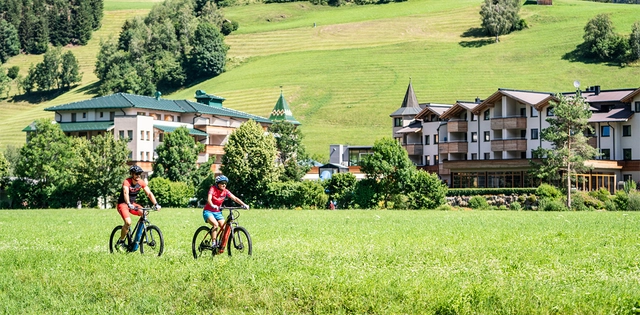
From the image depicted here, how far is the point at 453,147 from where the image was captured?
107125 mm

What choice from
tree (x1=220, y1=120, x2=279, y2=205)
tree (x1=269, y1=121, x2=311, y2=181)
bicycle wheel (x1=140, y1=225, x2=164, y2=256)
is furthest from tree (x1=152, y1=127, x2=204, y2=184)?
bicycle wheel (x1=140, y1=225, x2=164, y2=256)

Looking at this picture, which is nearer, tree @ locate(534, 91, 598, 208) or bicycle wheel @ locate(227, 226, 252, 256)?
bicycle wheel @ locate(227, 226, 252, 256)

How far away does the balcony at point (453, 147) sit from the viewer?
106 meters

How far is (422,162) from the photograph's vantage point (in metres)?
119

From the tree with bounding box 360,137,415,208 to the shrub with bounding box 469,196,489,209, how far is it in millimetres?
6186

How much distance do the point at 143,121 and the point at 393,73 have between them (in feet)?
243

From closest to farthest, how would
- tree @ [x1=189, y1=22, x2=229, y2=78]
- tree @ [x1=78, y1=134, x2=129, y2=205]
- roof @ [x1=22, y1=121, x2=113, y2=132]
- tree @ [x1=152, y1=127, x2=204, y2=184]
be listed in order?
tree @ [x1=78, y1=134, x2=129, y2=205] < tree @ [x1=152, y1=127, x2=204, y2=184] < roof @ [x1=22, y1=121, x2=113, y2=132] < tree @ [x1=189, y1=22, x2=229, y2=78]

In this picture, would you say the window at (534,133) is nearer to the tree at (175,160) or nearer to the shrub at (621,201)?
the shrub at (621,201)

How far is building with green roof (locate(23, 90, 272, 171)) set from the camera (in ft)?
355

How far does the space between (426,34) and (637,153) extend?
10994 centimetres

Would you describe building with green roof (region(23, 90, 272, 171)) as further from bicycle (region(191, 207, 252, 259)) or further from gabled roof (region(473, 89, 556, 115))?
bicycle (region(191, 207, 252, 259))

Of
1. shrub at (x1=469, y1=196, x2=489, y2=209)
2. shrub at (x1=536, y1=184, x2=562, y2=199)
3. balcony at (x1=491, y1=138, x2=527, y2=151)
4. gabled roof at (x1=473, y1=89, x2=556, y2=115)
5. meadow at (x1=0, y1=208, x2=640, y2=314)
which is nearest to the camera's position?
meadow at (x1=0, y1=208, x2=640, y2=314)

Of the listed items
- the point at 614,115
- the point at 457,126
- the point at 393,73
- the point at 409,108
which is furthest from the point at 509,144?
the point at 393,73

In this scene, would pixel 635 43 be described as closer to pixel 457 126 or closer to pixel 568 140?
pixel 457 126
